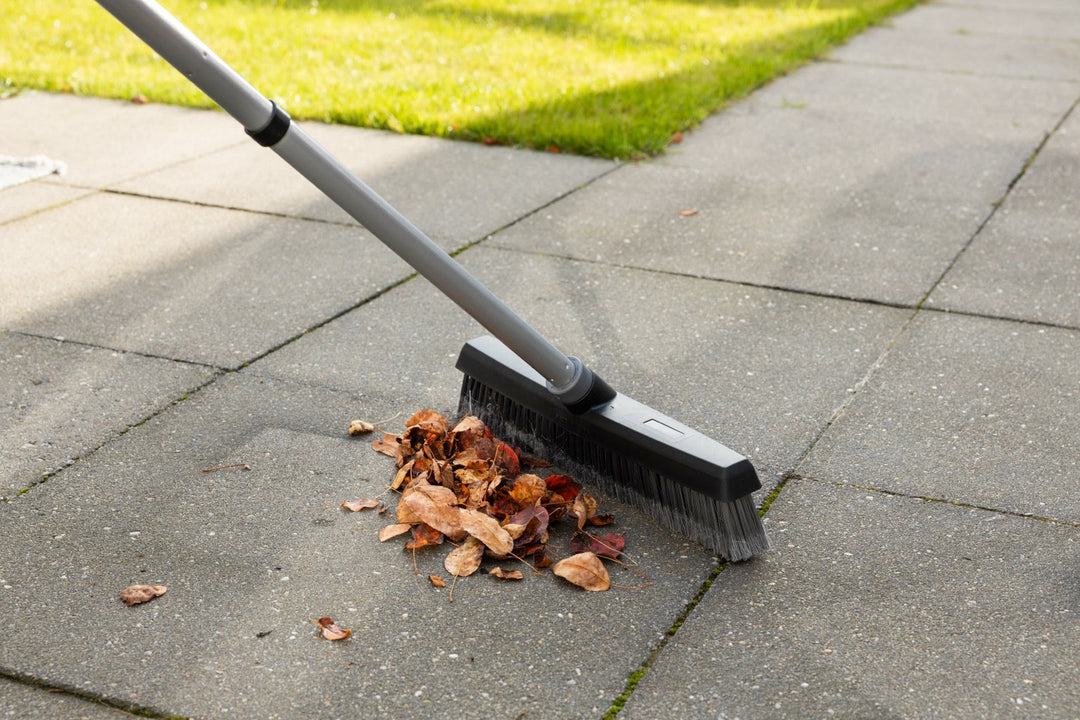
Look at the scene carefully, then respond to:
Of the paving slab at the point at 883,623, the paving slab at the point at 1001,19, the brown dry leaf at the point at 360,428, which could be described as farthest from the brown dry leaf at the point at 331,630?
the paving slab at the point at 1001,19

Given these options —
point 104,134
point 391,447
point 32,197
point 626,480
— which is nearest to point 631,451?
point 626,480

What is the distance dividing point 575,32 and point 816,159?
129 inches

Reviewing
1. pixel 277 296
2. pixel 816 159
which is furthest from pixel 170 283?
pixel 816 159

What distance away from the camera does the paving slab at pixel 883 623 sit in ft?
6.89

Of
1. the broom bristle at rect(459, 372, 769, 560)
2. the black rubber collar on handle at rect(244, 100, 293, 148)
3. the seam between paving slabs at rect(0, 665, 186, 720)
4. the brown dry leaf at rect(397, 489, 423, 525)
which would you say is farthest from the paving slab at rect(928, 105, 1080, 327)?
the seam between paving slabs at rect(0, 665, 186, 720)

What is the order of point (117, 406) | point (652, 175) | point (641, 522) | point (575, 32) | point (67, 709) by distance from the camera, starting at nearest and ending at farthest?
Answer: point (67, 709), point (641, 522), point (117, 406), point (652, 175), point (575, 32)

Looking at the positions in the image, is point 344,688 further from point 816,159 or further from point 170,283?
point 816,159

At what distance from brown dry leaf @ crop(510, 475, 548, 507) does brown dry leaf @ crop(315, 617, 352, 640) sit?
546 millimetres

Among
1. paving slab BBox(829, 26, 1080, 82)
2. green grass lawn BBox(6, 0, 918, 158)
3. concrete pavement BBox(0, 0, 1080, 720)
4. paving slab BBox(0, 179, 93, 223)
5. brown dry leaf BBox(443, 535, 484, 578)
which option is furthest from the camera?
paving slab BBox(829, 26, 1080, 82)

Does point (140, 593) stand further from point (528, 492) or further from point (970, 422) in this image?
point (970, 422)

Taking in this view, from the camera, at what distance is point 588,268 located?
169 inches

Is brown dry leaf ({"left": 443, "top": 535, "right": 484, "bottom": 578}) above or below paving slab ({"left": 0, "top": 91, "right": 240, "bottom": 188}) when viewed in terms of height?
below

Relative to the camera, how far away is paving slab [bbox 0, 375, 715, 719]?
213 cm

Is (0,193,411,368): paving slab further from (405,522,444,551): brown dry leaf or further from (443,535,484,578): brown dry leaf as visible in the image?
(443,535,484,578): brown dry leaf
